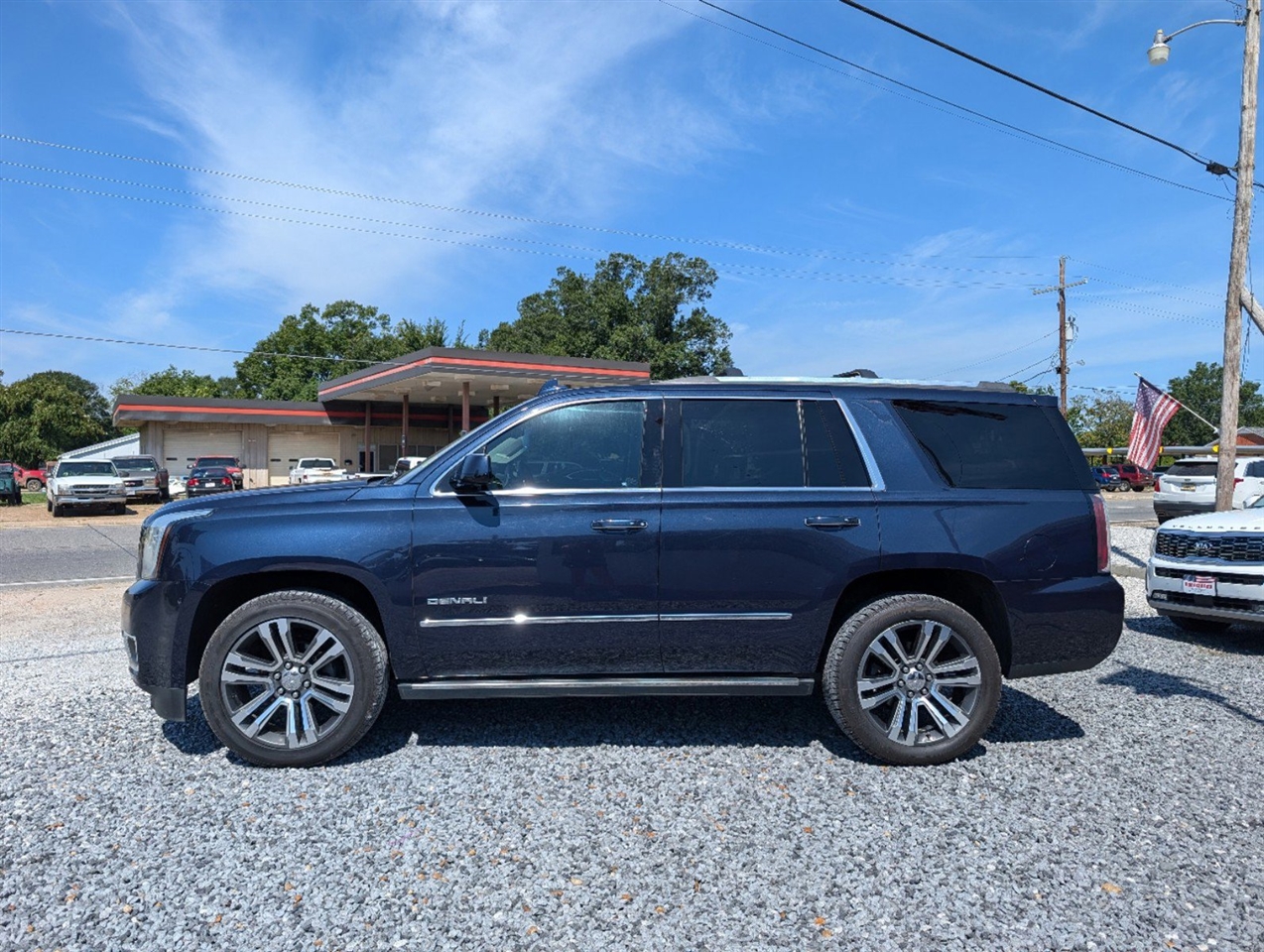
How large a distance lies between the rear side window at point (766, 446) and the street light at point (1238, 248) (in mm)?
11350

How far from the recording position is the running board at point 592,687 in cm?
395

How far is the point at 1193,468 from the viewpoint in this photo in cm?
1955

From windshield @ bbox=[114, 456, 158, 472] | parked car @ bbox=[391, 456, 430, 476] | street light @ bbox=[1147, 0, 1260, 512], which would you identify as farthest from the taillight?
windshield @ bbox=[114, 456, 158, 472]

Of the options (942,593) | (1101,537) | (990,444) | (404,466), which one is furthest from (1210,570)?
(404,466)

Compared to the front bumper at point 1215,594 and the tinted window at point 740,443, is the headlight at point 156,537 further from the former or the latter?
the front bumper at point 1215,594

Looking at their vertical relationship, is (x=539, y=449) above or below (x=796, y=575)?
above

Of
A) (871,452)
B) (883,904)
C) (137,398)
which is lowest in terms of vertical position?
(883,904)

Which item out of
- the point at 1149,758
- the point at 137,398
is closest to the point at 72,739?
the point at 1149,758

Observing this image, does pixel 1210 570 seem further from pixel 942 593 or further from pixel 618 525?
pixel 618 525

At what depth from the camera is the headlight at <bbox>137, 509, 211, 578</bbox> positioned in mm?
3963

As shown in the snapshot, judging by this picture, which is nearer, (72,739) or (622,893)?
(622,893)

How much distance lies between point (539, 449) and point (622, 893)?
209 centimetres

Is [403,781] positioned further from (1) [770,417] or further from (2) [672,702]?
(1) [770,417]

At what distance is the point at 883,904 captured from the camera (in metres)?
2.81
